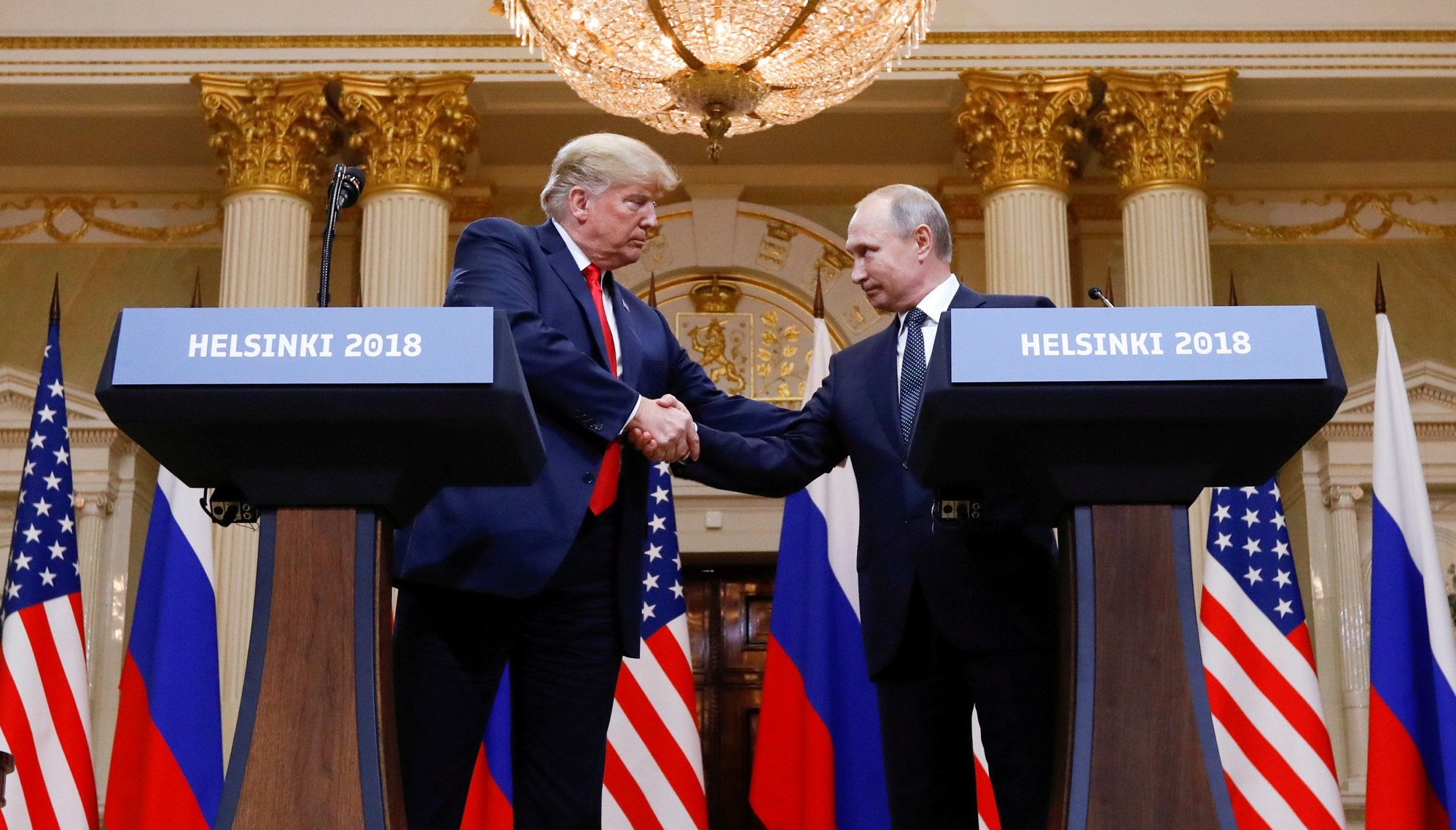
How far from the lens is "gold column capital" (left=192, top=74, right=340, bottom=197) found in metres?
7.53

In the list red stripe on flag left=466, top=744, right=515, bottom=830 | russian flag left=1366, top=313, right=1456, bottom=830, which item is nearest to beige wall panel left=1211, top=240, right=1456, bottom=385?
russian flag left=1366, top=313, right=1456, bottom=830

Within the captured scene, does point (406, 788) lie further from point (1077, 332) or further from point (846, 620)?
point (846, 620)

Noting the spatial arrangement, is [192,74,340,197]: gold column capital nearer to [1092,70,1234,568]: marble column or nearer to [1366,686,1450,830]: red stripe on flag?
[1092,70,1234,568]: marble column

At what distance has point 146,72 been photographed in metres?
7.66

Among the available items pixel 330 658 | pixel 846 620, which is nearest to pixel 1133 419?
pixel 330 658

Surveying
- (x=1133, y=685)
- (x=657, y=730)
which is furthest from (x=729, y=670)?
(x=1133, y=685)

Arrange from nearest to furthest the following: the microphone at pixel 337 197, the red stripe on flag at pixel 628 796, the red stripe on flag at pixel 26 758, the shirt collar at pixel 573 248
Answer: the microphone at pixel 337 197 → the shirt collar at pixel 573 248 → the red stripe on flag at pixel 26 758 → the red stripe on flag at pixel 628 796

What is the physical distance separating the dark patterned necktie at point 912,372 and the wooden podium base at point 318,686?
111 cm

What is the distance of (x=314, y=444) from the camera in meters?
2.15

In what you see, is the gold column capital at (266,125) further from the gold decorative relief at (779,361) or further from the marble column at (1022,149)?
the marble column at (1022,149)

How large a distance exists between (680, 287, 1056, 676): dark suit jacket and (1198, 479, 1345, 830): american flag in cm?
263

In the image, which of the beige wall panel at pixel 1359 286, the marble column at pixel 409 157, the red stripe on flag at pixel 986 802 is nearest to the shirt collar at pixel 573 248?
the red stripe on flag at pixel 986 802

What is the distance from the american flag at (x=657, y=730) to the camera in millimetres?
5629

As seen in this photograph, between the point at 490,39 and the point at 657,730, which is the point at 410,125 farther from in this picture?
the point at 657,730
